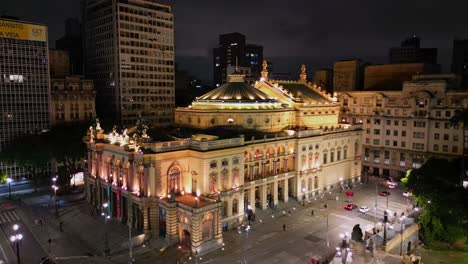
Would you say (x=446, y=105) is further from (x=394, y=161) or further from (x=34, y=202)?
(x=34, y=202)

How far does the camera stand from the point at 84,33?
130875 mm

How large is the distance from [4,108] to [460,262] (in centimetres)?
9477

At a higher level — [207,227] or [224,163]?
[224,163]

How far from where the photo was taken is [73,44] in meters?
164

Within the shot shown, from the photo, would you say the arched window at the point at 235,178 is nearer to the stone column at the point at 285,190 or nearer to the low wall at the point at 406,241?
the stone column at the point at 285,190

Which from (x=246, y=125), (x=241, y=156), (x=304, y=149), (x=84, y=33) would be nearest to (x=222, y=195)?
(x=241, y=156)

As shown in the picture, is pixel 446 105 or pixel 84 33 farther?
pixel 84 33

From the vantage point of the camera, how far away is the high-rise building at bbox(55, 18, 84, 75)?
506ft

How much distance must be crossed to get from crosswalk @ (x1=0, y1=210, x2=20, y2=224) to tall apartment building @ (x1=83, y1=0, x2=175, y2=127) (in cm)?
4564

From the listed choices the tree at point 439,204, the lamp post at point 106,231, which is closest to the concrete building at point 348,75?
the tree at point 439,204

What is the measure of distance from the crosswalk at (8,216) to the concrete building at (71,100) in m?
30.5

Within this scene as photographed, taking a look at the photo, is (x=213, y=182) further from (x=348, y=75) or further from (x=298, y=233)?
(x=348, y=75)

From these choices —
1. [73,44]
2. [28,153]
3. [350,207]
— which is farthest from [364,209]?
[73,44]

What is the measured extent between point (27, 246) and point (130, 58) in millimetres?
71202
